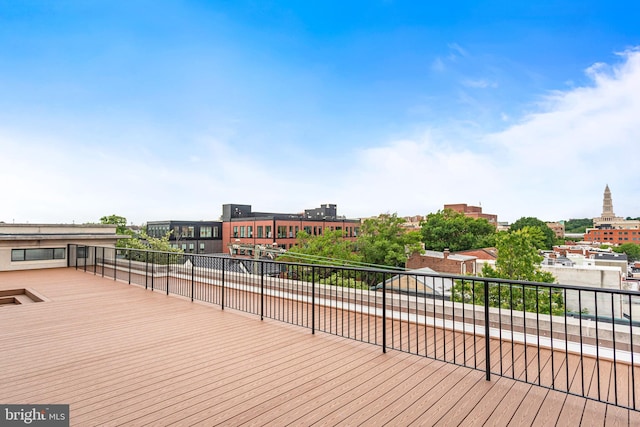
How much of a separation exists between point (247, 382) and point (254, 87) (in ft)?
56.2

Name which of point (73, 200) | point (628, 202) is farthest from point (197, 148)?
point (628, 202)

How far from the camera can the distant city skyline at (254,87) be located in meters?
12.2

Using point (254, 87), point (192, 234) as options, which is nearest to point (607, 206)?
point (192, 234)

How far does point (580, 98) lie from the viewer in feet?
68.2

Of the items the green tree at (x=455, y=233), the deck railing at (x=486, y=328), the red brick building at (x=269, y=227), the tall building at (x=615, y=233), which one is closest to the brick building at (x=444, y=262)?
the red brick building at (x=269, y=227)

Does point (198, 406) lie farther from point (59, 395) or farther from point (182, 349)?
point (182, 349)

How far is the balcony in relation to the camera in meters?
2.35

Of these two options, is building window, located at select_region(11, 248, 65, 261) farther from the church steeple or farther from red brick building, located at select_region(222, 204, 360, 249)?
the church steeple

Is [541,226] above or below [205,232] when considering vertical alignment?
above

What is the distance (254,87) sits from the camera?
17.5 metres

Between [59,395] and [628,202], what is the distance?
442ft

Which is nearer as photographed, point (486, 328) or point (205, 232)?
point (486, 328)

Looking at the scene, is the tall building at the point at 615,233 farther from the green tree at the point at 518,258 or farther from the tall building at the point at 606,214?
the green tree at the point at 518,258

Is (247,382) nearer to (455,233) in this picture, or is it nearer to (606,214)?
(455,233)
